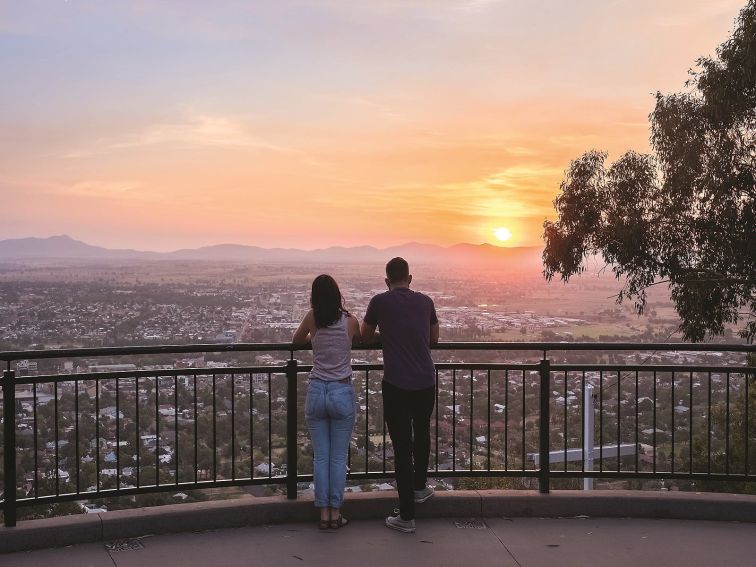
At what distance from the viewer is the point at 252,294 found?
131 ft

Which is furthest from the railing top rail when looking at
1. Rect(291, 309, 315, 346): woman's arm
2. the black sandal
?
the black sandal

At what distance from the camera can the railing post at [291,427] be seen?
615 centimetres

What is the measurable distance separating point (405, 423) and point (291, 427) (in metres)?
0.99

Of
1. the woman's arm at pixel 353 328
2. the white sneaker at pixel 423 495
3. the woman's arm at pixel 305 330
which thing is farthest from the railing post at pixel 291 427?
the white sneaker at pixel 423 495

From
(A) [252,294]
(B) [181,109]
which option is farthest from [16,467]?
(A) [252,294]

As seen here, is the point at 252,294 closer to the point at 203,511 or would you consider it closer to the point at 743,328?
the point at 743,328

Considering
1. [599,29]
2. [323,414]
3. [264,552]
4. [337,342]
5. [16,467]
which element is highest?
[599,29]

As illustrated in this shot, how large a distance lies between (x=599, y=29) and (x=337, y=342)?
15.8 metres

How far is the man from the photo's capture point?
5766mm

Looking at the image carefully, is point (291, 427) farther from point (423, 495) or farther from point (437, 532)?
point (437, 532)

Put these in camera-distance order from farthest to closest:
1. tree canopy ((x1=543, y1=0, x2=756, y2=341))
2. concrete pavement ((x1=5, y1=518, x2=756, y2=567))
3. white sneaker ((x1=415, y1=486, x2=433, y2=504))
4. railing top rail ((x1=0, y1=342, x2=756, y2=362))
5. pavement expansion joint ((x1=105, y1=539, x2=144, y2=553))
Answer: tree canopy ((x1=543, y1=0, x2=756, y2=341))
white sneaker ((x1=415, y1=486, x2=433, y2=504))
railing top rail ((x1=0, y1=342, x2=756, y2=362))
pavement expansion joint ((x1=105, y1=539, x2=144, y2=553))
concrete pavement ((x1=5, y1=518, x2=756, y2=567))

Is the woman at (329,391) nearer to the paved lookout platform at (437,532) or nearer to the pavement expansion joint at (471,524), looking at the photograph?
the paved lookout platform at (437,532)

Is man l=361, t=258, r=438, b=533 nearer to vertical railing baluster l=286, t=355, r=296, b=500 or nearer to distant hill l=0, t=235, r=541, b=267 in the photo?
vertical railing baluster l=286, t=355, r=296, b=500

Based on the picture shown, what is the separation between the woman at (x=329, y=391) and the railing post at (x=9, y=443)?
82.1 inches
